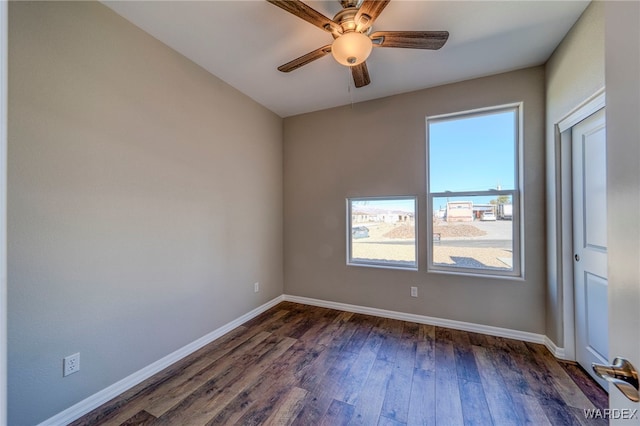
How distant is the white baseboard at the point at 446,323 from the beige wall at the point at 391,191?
6 centimetres

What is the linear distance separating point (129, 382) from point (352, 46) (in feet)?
9.46

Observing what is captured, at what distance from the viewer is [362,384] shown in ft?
6.19

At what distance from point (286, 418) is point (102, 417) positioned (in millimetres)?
1201

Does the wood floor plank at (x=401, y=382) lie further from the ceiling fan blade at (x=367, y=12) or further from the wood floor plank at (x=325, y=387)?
the ceiling fan blade at (x=367, y=12)

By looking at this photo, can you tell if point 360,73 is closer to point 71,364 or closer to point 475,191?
point 475,191

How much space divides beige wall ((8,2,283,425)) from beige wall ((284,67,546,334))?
1.12m

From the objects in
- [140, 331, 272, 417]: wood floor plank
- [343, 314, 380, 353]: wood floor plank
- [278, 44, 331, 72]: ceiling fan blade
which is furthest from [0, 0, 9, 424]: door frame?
[343, 314, 380, 353]: wood floor plank

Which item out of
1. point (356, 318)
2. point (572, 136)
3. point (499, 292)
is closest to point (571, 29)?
point (572, 136)

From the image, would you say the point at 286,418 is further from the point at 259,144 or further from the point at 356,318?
the point at 259,144

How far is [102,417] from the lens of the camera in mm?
Result: 1590

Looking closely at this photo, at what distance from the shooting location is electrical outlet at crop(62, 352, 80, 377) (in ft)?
5.05

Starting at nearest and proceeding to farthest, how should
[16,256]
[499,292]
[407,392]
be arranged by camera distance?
1. [16,256]
2. [407,392]
3. [499,292]

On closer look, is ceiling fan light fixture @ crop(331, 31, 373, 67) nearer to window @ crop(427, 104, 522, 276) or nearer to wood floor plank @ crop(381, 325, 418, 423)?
window @ crop(427, 104, 522, 276)

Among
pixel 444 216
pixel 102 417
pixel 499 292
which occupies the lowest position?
pixel 102 417
